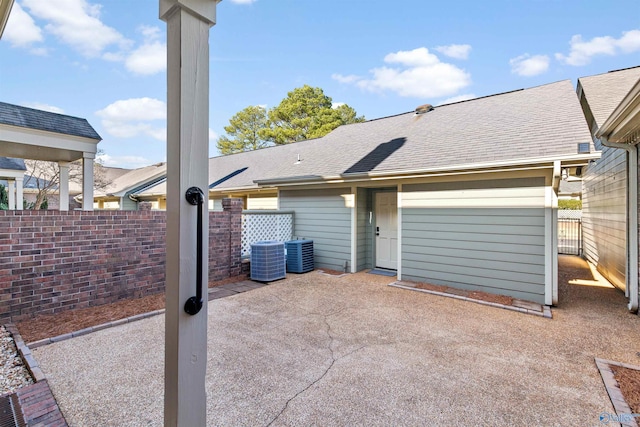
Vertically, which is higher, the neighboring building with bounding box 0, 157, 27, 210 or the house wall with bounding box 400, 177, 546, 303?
the neighboring building with bounding box 0, 157, 27, 210

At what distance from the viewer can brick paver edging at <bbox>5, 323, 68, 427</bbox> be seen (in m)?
2.27

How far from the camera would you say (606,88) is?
8125mm

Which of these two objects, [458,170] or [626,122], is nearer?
[626,122]

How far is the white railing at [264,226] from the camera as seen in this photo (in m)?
7.46

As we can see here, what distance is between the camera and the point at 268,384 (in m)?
2.79

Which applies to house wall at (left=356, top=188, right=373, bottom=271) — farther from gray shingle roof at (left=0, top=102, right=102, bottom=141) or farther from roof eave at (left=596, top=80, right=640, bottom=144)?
gray shingle roof at (left=0, top=102, right=102, bottom=141)

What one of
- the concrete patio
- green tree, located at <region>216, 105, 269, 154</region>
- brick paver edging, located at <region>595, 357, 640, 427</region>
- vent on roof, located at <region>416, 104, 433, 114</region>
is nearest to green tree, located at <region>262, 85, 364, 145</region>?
green tree, located at <region>216, 105, 269, 154</region>

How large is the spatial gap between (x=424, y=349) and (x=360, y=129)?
27.3ft

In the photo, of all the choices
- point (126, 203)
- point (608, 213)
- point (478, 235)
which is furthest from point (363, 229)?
point (126, 203)

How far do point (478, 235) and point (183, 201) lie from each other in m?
5.67

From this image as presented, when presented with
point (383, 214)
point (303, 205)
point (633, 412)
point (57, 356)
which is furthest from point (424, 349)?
point (303, 205)

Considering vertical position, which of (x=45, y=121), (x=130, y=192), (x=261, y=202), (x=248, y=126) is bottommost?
(x=261, y=202)

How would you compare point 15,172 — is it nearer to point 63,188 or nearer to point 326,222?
point 63,188

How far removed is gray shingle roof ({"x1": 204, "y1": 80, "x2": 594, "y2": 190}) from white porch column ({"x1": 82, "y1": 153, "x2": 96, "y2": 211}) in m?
4.27
